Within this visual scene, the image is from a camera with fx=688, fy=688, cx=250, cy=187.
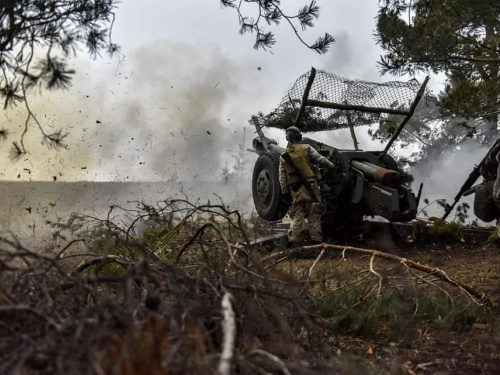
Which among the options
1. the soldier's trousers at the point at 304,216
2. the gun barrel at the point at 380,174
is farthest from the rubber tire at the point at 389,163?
the soldier's trousers at the point at 304,216

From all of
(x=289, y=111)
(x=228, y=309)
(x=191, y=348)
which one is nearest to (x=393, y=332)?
(x=228, y=309)

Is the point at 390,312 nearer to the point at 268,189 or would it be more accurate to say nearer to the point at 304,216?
the point at 304,216

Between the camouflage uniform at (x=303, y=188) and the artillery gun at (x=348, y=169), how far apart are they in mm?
363

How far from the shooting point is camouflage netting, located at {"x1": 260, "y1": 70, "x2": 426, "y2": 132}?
943cm

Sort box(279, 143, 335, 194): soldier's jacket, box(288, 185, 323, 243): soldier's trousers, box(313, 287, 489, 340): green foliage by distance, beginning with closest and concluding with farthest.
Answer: box(313, 287, 489, 340): green foliage, box(279, 143, 335, 194): soldier's jacket, box(288, 185, 323, 243): soldier's trousers

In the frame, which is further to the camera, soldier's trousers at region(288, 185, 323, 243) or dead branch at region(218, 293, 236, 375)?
soldier's trousers at region(288, 185, 323, 243)

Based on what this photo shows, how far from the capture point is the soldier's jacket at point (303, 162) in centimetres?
937

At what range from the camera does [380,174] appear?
9.27 m

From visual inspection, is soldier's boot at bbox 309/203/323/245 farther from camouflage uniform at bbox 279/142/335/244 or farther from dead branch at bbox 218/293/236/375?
dead branch at bbox 218/293/236/375

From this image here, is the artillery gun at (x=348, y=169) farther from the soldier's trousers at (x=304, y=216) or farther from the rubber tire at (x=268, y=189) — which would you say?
the soldier's trousers at (x=304, y=216)

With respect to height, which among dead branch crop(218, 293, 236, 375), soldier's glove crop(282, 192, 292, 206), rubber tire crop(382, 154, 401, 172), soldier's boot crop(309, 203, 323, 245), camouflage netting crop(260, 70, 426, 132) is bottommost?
dead branch crop(218, 293, 236, 375)

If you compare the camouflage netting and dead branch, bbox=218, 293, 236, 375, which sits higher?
the camouflage netting

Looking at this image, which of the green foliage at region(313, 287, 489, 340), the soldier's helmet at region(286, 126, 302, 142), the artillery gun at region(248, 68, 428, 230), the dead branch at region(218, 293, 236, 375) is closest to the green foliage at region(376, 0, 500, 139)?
the artillery gun at region(248, 68, 428, 230)

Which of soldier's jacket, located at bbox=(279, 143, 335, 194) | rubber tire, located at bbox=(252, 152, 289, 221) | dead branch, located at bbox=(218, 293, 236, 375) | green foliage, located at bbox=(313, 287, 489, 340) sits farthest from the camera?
rubber tire, located at bbox=(252, 152, 289, 221)
